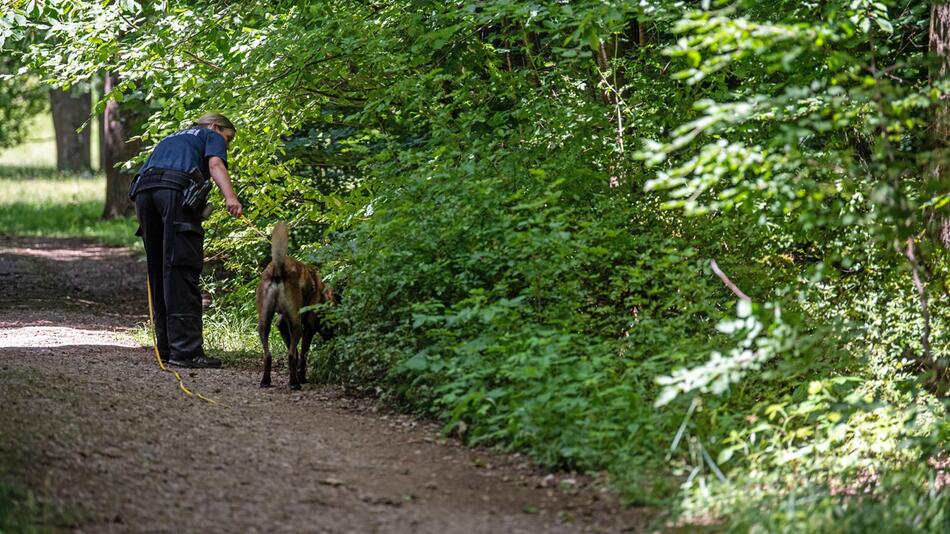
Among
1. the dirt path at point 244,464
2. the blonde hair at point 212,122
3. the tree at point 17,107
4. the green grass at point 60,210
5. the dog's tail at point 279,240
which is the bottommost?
the green grass at point 60,210

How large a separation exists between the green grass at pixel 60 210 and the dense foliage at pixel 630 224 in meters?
10.8

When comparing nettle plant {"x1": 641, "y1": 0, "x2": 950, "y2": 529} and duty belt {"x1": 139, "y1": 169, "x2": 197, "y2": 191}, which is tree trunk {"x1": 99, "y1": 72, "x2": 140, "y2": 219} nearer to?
duty belt {"x1": 139, "y1": 169, "x2": 197, "y2": 191}

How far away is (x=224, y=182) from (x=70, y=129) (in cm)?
2954

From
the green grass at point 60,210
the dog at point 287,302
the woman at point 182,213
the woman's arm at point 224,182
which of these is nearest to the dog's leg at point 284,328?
the dog at point 287,302

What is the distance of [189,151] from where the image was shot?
8766mm

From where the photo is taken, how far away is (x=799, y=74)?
841 centimetres

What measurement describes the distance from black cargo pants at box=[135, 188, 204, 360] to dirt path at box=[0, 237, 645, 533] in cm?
40

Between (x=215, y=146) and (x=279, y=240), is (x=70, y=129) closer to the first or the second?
(x=215, y=146)

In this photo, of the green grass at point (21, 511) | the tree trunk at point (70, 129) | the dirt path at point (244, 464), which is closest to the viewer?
the green grass at point (21, 511)

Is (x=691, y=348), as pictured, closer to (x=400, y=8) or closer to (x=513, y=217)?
(x=513, y=217)

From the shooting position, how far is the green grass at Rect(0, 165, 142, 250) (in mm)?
22819

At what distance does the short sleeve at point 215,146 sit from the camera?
345 inches

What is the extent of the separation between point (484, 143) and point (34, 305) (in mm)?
7749

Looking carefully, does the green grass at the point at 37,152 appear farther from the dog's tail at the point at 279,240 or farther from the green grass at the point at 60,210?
the dog's tail at the point at 279,240
